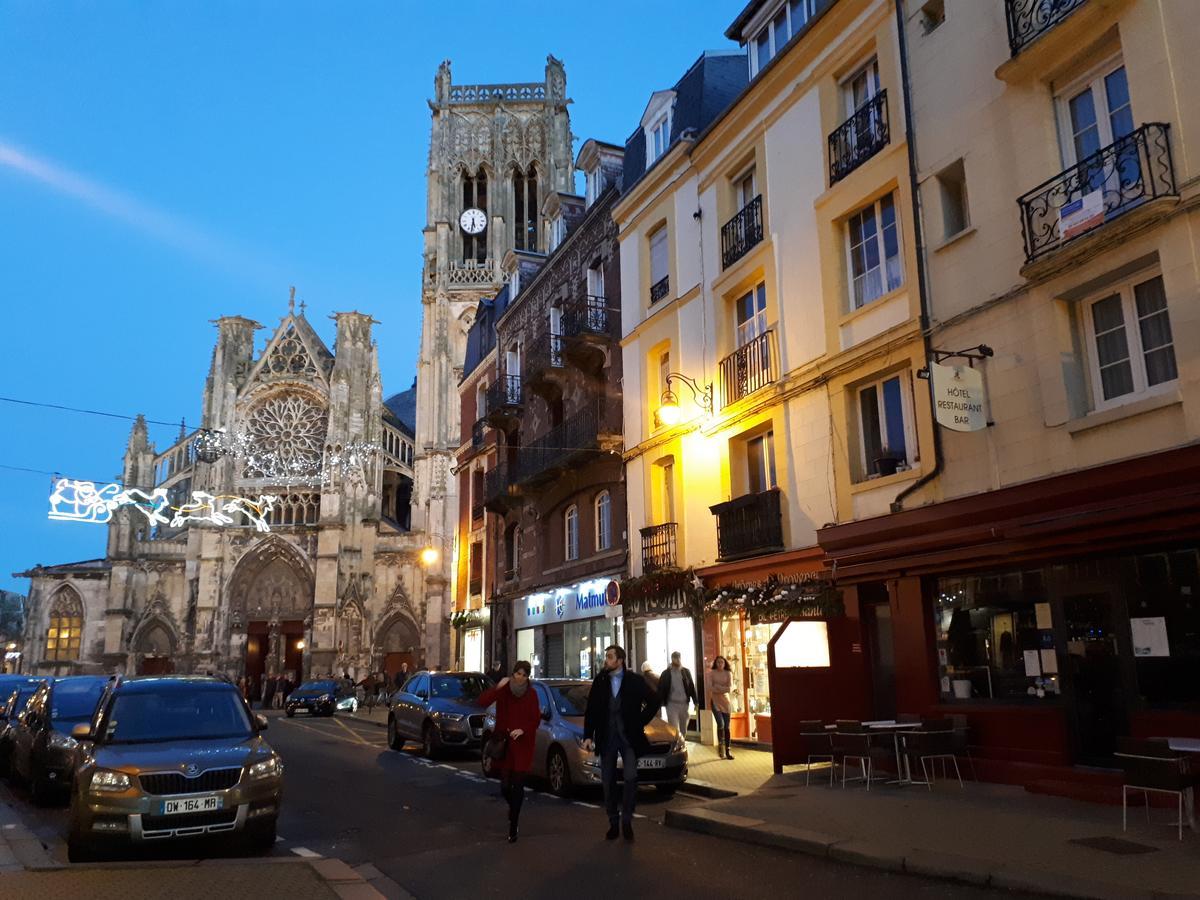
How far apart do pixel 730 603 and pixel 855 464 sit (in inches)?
138

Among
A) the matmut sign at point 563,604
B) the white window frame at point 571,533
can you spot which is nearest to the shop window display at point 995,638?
the matmut sign at point 563,604

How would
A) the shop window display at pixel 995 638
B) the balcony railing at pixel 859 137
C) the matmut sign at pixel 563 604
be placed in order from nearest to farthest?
1. the shop window display at pixel 995 638
2. the balcony railing at pixel 859 137
3. the matmut sign at pixel 563 604

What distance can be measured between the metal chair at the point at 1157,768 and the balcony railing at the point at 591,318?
1505cm

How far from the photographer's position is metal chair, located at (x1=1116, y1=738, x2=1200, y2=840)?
704 centimetres

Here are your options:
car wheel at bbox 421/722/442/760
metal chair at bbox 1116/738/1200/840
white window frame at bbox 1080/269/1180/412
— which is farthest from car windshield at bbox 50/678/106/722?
white window frame at bbox 1080/269/1180/412

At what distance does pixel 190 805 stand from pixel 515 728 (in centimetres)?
270

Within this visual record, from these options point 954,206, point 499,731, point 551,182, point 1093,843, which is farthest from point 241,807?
point 551,182

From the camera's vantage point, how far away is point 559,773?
11.5 metres

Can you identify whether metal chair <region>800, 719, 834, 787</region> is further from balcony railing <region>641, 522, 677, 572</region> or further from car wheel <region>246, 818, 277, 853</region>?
car wheel <region>246, 818, 277, 853</region>

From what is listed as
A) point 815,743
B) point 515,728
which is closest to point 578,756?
point 815,743

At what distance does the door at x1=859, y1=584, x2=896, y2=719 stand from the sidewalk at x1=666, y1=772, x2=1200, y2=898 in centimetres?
208

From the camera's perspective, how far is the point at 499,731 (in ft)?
27.5

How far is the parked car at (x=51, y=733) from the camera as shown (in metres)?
10.9

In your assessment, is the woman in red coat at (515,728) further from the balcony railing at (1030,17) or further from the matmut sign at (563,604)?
the matmut sign at (563,604)
